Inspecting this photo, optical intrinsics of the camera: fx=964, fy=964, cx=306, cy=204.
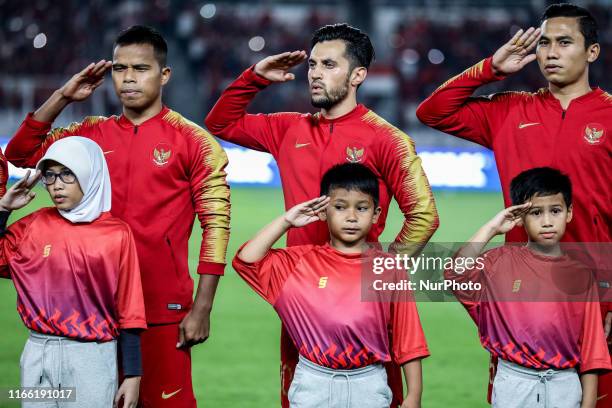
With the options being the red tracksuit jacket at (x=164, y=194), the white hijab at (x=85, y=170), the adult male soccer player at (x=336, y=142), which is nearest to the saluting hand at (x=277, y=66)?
the adult male soccer player at (x=336, y=142)

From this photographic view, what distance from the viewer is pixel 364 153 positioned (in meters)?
5.07

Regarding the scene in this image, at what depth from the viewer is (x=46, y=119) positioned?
16.8 feet

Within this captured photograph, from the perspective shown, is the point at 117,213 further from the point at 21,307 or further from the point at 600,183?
the point at 600,183

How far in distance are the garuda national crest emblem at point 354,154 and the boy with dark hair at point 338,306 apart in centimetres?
36

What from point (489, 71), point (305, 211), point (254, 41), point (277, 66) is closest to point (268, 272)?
point (305, 211)

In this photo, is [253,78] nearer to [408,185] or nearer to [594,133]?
[408,185]

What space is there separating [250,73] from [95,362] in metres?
1.76

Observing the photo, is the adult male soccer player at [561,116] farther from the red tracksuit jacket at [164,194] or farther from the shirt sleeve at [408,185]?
the red tracksuit jacket at [164,194]

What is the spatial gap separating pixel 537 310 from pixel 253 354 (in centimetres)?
396

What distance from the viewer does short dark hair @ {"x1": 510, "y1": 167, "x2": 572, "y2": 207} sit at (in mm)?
4641

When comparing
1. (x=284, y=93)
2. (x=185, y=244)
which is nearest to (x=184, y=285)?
(x=185, y=244)

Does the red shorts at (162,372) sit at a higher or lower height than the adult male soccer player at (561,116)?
lower

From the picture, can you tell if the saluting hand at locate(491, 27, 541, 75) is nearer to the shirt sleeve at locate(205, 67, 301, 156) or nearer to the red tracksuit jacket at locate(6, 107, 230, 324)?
the shirt sleeve at locate(205, 67, 301, 156)

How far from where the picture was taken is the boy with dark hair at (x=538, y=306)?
447 cm
